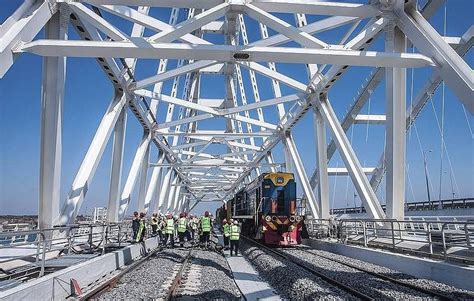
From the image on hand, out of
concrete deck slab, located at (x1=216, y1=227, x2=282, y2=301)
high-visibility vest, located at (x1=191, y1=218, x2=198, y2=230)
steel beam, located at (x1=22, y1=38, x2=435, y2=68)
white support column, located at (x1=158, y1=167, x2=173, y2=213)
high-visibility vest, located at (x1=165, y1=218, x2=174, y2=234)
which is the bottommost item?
concrete deck slab, located at (x1=216, y1=227, x2=282, y2=301)

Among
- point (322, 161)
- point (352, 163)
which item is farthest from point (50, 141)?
point (322, 161)

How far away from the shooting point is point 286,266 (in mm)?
12617

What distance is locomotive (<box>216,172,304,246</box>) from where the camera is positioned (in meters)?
19.5

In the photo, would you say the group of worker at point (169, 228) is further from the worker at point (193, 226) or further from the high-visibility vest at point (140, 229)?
the worker at point (193, 226)

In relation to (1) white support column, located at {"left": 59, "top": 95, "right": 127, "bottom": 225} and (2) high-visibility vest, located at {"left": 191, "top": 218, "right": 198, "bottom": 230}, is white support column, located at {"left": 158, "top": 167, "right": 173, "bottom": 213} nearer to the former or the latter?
(2) high-visibility vest, located at {"left": 191, "top": 218, "right": 198, "bottom": 230}

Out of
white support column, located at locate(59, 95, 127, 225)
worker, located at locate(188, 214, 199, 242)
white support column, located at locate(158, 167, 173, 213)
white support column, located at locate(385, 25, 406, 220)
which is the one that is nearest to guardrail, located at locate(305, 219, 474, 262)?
white support column, located at locate(385, 25, 406, 220)

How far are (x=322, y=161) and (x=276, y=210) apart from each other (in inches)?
125

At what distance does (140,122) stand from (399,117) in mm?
14304

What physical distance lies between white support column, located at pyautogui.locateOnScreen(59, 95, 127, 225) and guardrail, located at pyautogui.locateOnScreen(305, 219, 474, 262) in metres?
8.91

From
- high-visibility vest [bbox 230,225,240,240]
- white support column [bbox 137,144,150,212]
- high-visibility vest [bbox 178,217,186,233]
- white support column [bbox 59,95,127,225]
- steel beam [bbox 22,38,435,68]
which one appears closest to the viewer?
steel beam [bbox 22,38,435,68]

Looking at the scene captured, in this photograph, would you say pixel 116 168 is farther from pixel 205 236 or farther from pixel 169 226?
pixel 205 236

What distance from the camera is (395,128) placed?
13.3 meters

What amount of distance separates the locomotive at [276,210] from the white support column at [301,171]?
3.10 feet

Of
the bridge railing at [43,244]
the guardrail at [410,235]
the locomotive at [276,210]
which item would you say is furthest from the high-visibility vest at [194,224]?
the bridge railing at [43,244]
